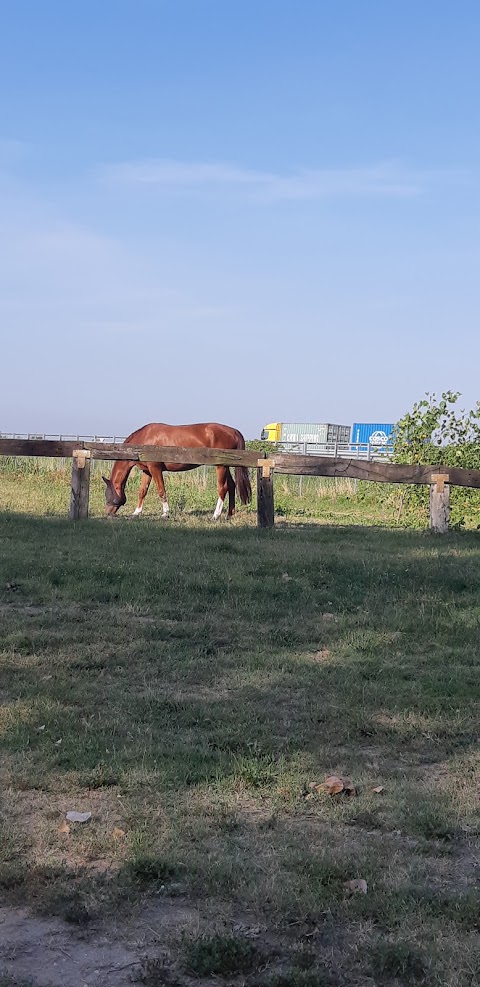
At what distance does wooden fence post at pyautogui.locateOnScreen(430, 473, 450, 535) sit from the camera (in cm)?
1230

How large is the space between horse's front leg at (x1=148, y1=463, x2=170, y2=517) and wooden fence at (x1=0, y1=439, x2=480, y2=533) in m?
3.44

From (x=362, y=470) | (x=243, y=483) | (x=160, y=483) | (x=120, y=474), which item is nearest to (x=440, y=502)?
(x=362, y=470)

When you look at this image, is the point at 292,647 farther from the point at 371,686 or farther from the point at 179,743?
the point at 179,743

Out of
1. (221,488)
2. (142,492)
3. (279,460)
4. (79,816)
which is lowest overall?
(79,816)

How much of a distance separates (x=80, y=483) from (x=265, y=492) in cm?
255

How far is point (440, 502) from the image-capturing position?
12625 millimetres

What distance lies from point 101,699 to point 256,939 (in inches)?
101

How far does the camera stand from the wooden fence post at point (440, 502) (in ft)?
40.4

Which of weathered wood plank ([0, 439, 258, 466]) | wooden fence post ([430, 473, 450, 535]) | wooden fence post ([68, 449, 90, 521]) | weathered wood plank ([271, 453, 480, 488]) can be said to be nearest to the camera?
wooden fence post ([430, 473, 450, 535])

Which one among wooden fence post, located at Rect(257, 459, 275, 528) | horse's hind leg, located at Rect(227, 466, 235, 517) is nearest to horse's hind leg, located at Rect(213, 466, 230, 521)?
horse's hind leg, located at Rect(227, 466, 235, 517)

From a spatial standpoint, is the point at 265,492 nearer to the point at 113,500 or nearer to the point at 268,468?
the point at 268,468

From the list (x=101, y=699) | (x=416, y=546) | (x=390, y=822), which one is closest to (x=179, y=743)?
(x=101, y=699)

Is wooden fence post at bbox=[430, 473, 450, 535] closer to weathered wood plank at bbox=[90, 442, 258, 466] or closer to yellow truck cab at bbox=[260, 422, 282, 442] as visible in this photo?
A: weathered wood plank at bbox=[90, 442, 258, 466]

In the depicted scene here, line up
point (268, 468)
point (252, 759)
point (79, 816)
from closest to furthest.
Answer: point (79, 816) < point (252, 759) < point (268, 468)
